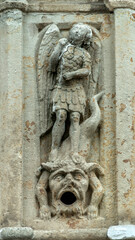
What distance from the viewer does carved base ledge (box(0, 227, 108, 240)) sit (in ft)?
43.9

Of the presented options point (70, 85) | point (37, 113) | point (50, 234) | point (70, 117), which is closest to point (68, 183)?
point (50, 234)

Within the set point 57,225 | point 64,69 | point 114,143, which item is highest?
point 64,69

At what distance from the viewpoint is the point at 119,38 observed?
46.3 feet

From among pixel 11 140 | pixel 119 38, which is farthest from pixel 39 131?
pixel 119 38

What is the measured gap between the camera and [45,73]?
1414 cm

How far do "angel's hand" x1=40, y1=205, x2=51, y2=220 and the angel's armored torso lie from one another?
1.17m

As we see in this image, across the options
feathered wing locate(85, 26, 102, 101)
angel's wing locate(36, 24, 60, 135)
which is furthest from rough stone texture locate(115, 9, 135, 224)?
angel's wing locate(36, 24, 60, 135)

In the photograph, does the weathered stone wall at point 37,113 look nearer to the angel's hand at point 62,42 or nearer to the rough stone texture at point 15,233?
the rough stone texture at point 15,233

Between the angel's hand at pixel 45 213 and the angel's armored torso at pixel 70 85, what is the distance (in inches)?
46.2

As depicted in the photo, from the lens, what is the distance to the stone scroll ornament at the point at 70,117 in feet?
44.9

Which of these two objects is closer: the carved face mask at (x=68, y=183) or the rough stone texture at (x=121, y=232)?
the rough stone texture at (x=121, y=232)

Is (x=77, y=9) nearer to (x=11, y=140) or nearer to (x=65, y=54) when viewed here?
(x=65, y=54)

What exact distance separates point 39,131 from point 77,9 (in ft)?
5.26

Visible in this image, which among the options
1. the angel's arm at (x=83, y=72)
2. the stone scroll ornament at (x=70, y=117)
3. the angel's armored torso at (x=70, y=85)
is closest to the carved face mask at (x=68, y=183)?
the stone scroll ornament at (x=70, y=117)
